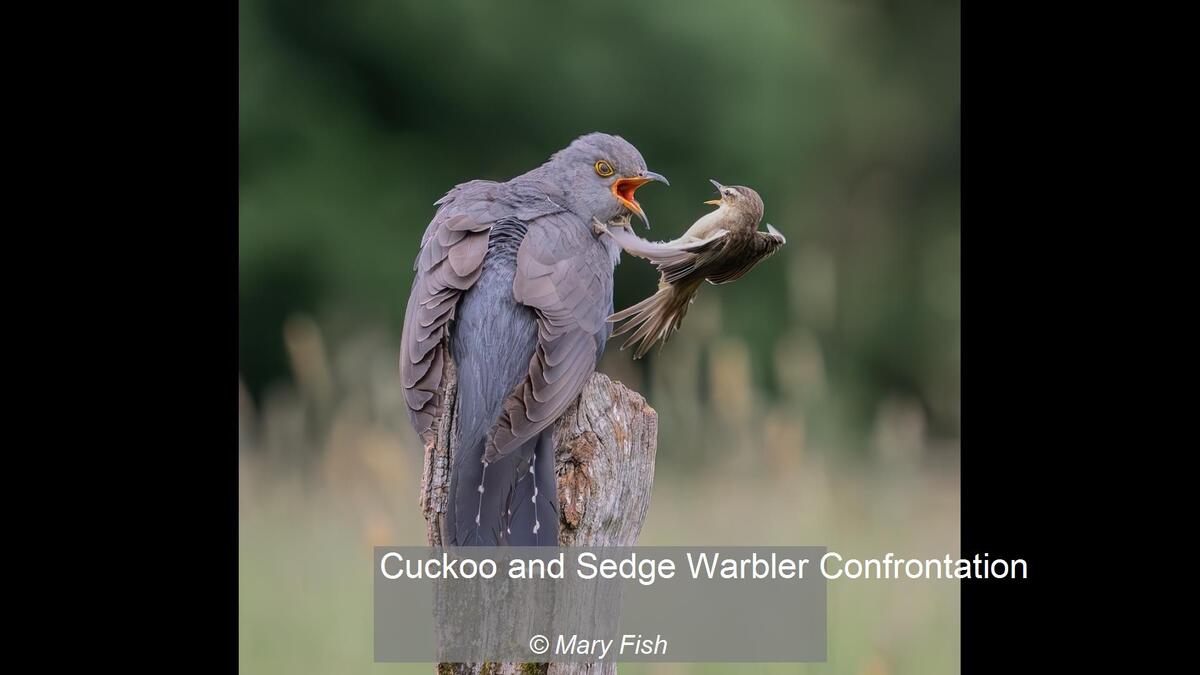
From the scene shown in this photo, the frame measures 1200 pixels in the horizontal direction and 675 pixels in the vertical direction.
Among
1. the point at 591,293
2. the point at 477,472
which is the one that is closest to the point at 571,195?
the point at 591,293

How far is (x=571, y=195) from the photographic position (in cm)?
341

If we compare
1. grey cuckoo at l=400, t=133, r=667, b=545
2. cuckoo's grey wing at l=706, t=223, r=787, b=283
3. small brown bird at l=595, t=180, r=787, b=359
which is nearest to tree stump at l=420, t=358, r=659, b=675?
grey cuckoo at l=400, t=133, r=667, b=545

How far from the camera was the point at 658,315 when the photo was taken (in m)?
3.26

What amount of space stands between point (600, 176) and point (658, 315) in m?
0.52

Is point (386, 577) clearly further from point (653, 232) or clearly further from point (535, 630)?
point (653, 232)

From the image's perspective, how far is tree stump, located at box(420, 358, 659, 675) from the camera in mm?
2684

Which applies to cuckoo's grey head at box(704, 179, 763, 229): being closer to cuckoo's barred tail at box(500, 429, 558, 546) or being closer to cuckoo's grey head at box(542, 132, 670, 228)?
cuckoo's grey head at box(542, 132, 670, 228)

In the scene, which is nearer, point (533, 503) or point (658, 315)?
point (533, 503)

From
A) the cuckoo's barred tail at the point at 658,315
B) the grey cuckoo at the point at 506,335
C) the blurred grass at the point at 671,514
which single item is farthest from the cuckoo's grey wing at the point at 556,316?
the blurred grass at the point at 671,514

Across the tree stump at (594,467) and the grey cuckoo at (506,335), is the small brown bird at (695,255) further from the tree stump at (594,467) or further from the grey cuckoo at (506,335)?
the tree stump at (594,467)

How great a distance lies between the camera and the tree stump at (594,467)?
2684mm

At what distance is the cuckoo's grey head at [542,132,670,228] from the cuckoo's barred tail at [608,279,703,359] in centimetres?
30
